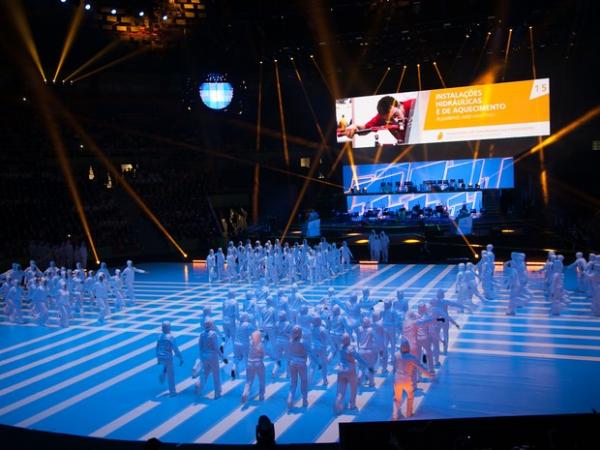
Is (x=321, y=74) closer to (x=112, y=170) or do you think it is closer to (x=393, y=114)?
(x=393, y=114)

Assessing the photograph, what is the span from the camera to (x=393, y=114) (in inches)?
1220

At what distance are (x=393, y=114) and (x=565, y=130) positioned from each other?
8.66m

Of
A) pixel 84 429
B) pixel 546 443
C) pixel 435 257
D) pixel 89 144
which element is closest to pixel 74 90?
pixel 89 144

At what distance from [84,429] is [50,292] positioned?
338 inches

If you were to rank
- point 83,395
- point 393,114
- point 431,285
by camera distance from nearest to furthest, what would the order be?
point 83,395, point 431,285, point 393,114

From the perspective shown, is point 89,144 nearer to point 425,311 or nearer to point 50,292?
point 50,292

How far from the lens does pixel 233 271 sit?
70.3ft

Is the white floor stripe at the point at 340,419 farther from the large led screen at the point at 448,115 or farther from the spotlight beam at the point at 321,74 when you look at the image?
the large led screen at the point at 448,115

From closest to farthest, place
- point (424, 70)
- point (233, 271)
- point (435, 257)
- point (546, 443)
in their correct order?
point (546, 443)
point (233, 271)
point (435, 257)
point (424, 70)

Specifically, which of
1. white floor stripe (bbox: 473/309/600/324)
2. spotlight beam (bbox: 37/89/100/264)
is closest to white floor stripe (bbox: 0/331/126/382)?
white floor stripe (bbox: 473/309/600/324)

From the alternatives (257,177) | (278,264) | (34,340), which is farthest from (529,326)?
(257,177)

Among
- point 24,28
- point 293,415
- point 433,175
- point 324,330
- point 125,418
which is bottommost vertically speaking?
point 125,418

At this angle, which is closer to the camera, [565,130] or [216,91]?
[565,130]

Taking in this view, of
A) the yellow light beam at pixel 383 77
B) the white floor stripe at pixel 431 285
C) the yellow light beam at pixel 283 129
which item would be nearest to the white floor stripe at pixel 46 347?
the white floor stripe at pixel 431 285
